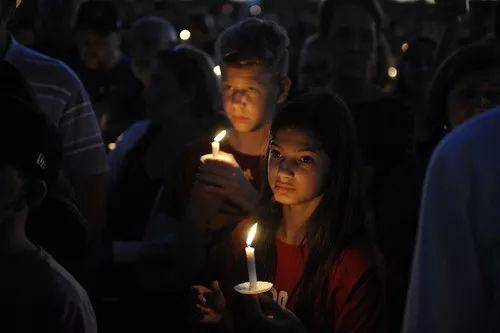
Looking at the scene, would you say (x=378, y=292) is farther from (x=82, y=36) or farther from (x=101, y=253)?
(x=82, y=36)

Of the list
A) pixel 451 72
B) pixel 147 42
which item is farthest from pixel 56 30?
pixel 451 72

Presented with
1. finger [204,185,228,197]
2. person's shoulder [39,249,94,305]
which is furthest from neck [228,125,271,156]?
person's shoulder [39,249,94,305]

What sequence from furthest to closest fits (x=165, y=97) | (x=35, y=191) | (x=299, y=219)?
(x=165, y=97) < (x=299, y=219) < (x=35, y=191)

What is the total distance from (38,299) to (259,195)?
145cm

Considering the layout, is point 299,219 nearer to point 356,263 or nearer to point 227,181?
point 356,263

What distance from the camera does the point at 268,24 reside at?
12.7ft

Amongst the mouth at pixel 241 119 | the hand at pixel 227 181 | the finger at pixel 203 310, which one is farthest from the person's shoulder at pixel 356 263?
the mouth at pixel 241 119

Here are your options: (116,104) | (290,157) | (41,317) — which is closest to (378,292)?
(290,157)

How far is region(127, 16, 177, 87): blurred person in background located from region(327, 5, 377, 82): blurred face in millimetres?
1752

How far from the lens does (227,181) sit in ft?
10.8

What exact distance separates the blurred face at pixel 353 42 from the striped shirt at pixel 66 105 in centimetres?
188

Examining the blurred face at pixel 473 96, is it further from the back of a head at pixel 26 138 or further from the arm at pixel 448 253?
the arm at pixel 448 253

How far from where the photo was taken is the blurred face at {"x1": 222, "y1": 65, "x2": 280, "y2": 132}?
3.52m

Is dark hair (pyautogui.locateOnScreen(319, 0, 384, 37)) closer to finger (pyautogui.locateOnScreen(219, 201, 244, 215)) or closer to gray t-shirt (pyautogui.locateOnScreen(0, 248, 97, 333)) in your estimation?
finger (pyautogui.locateOnScreen(219, 201, 244, 215))
